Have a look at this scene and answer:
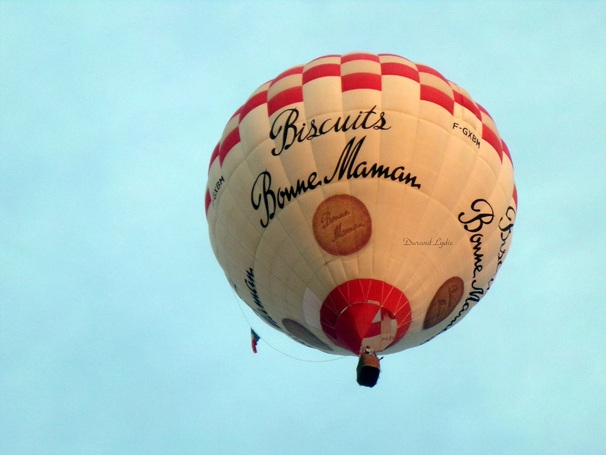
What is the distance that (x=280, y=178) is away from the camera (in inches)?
670

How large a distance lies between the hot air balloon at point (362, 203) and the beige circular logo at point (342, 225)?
2cm

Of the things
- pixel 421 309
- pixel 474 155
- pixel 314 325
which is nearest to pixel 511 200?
pixel 474 155

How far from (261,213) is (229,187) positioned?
88cm

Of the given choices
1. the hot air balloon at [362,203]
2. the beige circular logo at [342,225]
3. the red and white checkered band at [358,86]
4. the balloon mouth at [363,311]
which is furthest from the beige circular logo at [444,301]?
the red and white checkered band at [358,86]

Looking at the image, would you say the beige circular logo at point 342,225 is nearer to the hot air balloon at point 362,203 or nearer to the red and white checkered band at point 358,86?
the hot air balloon at point 362,203

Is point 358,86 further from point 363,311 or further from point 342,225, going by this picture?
point 363,311

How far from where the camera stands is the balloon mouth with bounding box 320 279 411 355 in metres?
16.5

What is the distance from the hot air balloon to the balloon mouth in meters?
0.02

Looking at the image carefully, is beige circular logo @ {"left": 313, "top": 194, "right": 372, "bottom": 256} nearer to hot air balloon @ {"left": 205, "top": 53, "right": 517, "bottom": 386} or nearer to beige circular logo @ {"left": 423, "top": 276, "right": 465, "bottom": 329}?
hot air balloon @ {"left": 205, "top": 53, "right": 517, "bottom": 386}

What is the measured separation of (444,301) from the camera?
57.5ft

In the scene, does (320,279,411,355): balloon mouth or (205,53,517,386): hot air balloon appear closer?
(320,279,411,355): balloon mouth

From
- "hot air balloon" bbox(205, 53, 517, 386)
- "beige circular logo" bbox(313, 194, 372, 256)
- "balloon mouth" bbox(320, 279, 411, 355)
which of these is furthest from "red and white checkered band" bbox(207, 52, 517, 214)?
"balloon mouth" bbox(320, 279, 411, 355)

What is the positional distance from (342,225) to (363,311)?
3.89 feet

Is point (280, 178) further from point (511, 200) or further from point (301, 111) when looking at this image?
point (511, 200)
